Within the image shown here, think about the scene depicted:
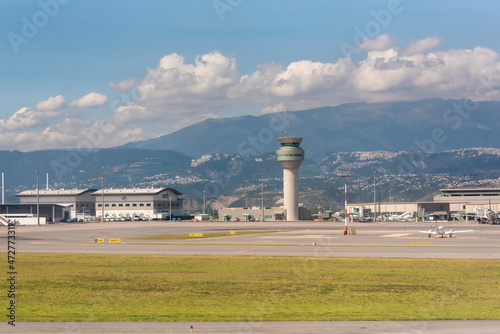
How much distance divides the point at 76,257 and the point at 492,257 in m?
43.3

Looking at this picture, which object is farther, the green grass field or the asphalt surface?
the green grass field

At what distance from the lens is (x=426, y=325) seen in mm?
25656

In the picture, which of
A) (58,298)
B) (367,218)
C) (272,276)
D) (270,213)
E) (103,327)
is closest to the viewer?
(103,327)

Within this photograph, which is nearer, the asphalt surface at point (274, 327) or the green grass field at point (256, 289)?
the asphalt surface at point (274, 327)

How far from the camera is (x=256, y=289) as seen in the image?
36.4 m

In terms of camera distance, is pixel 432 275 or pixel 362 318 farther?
pixel 432 275

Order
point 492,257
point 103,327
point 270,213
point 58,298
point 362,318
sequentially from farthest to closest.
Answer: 1. point 270,213
2. point 492,257
3. point 58,298
4. point 362,318
5. point 103,327

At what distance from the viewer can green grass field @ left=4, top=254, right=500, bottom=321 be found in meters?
28.6

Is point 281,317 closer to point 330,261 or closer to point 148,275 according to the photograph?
point 148,275

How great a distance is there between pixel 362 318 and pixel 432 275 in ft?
58.1

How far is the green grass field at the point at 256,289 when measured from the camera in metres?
28.6

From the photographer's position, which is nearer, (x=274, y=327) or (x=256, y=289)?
(x=274, y=327)

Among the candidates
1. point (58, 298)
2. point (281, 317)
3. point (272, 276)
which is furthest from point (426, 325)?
point (58, 298)

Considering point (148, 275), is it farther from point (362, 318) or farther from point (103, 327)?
point (362, 318)
